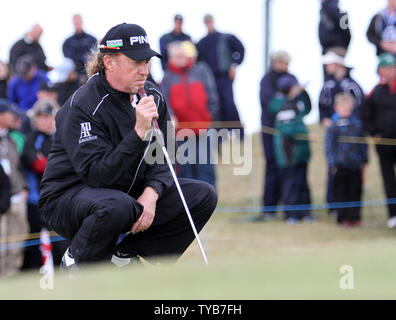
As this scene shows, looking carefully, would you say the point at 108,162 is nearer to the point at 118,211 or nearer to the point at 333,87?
the point at 118,211

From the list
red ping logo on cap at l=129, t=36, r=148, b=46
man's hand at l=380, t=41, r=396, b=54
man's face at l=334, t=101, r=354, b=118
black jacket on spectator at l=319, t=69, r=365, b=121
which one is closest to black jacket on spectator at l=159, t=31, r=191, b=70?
black jacket on spectator at l=319, t=69, r=365, b=121

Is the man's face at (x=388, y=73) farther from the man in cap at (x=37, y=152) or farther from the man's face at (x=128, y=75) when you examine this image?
the man's face at (x=128, y=75)

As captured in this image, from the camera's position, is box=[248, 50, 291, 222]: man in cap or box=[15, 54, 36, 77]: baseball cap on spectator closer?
box=[248, 50, 291, 222]: man in cap

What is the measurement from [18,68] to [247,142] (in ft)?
13.2

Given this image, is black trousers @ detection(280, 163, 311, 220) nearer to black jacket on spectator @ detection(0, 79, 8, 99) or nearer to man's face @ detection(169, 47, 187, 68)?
man's face @ detection(169, 47, 187, 68)

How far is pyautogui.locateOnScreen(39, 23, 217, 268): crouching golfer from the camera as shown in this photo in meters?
6.52

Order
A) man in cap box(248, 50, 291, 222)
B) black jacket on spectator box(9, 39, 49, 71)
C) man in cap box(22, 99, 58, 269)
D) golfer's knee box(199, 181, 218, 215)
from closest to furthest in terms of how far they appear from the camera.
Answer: golfer's knee box(199, 181, 218, 215), man in cap box(22, 99, 58, 269), man in cap box(248, 50, 291, 222), black jacket on spectator box(9, 39, 49, 71)

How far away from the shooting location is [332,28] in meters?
14.2

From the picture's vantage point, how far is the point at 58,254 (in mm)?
10820

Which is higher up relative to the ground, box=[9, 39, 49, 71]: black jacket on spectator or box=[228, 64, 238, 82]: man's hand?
box=[9, 39, 49, 71]: black jacket on spectator

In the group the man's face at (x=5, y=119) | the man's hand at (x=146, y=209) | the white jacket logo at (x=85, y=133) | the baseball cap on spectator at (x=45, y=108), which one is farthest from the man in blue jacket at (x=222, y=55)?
the white jacket logo at (x=85, y=133)

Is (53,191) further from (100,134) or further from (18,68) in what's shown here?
(18,68)

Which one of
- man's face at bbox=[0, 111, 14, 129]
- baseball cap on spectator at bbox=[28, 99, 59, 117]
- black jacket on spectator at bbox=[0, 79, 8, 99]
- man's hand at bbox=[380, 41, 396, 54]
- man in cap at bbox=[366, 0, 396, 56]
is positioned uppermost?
man in cap at bbox=[366, 0, 396, 56]
